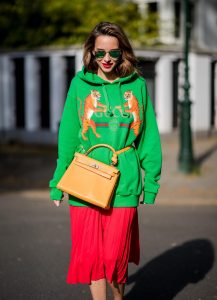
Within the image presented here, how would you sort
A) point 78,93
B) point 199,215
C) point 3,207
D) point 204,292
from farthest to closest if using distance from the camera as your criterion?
point 3,207 → point 199,215 → point 204,292 → point 78,93

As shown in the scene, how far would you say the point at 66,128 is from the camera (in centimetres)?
366

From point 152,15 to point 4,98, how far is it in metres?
5.77

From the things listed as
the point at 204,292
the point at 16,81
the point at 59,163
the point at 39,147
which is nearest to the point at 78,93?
the point at 59,163

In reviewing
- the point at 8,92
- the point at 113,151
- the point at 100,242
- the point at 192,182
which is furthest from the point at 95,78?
the point at 8,92

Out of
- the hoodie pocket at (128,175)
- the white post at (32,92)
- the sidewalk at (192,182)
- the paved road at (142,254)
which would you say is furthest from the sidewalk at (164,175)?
the hoodie pocket at (128,175)

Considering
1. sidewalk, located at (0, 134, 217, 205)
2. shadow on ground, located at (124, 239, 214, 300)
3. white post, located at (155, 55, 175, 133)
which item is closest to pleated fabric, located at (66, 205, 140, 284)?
shadow on ground, located at (124, 239, 214, 300)

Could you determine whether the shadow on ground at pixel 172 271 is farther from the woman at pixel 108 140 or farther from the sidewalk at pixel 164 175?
the sidewalk at pixel 164 175

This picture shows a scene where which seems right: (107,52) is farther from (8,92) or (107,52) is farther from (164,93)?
(8,92)

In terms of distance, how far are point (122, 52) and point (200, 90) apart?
17.0m

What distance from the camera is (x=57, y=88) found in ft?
59.8

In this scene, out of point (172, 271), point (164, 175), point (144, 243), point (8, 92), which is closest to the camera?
point (172, 271)

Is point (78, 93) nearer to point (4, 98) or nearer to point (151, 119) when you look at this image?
point (151, 119)

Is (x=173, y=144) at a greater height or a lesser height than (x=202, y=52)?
lesser

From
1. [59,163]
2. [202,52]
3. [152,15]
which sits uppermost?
[152,15]
